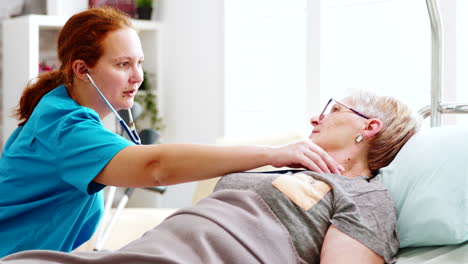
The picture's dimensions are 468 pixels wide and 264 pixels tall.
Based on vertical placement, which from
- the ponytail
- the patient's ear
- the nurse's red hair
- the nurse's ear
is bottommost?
the patient's ear

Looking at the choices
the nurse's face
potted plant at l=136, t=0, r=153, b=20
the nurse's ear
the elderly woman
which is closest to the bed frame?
the elderly woman

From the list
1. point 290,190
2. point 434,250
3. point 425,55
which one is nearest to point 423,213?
point 434,250

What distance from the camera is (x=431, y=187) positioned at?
1416 mm

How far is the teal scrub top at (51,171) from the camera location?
1.38 metres

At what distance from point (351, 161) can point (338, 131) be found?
0.08m

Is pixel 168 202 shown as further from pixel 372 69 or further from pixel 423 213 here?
pixel 423 213

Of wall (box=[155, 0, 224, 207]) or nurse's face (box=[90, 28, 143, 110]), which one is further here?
wall (box=[155, 0, 224, 207])

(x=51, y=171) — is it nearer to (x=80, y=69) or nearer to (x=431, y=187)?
(x=80, y=69)

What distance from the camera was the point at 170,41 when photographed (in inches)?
166

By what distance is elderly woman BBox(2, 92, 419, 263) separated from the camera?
122cm

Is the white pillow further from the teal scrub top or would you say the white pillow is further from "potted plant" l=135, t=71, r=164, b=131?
"potted plant" l=135, t=71, r=164, b=131

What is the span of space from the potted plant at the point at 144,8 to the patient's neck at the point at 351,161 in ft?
9.29

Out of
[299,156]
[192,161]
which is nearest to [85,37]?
[192,161]

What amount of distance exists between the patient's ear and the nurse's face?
606 mm
